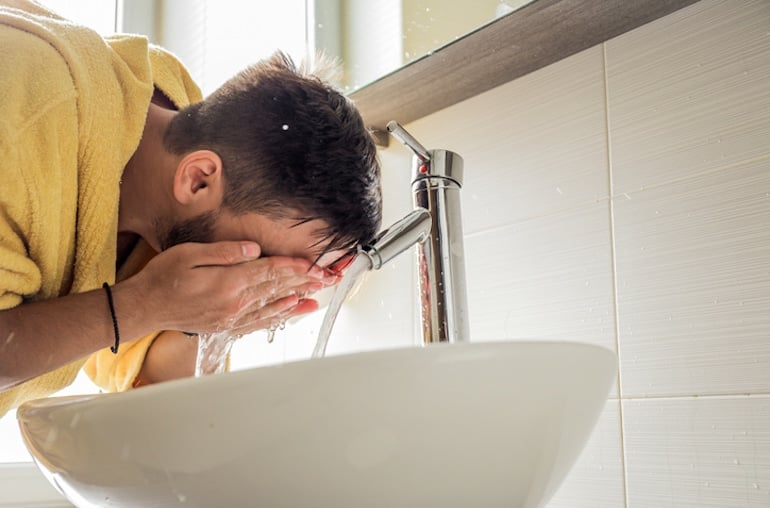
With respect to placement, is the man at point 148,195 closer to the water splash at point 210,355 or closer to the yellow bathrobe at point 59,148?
the yellow bathrobe at point 59,148

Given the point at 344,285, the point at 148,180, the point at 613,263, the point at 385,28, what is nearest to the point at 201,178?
the point at 148,180

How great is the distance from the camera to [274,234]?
0.93 m

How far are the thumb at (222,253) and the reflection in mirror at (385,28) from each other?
36cm

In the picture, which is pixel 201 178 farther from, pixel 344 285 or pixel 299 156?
pixel 344 285

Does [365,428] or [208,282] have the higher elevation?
[208,282]

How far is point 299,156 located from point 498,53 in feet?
0.97

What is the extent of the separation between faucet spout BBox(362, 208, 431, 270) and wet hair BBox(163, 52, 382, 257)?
8cm

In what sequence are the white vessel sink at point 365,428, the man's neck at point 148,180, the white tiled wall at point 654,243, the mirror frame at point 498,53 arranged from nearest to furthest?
1. the white vessel sink at point 365,428
2. the white tiled wall at point 654,243
3. the mirror frame at point 498,53
4. the man's neck at point 148,180

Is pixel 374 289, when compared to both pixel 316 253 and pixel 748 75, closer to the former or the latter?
pixel 316 253

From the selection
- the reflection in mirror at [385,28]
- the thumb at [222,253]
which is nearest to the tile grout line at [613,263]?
the reflection in mirror at [385,28]

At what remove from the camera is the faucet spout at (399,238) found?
0.84m

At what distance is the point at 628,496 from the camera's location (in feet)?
2.82

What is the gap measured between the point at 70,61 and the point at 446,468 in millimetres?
629

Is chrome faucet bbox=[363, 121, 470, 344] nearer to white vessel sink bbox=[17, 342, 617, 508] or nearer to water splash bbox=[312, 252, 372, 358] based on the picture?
water splash bbox=[312, 252, 372, 358]
